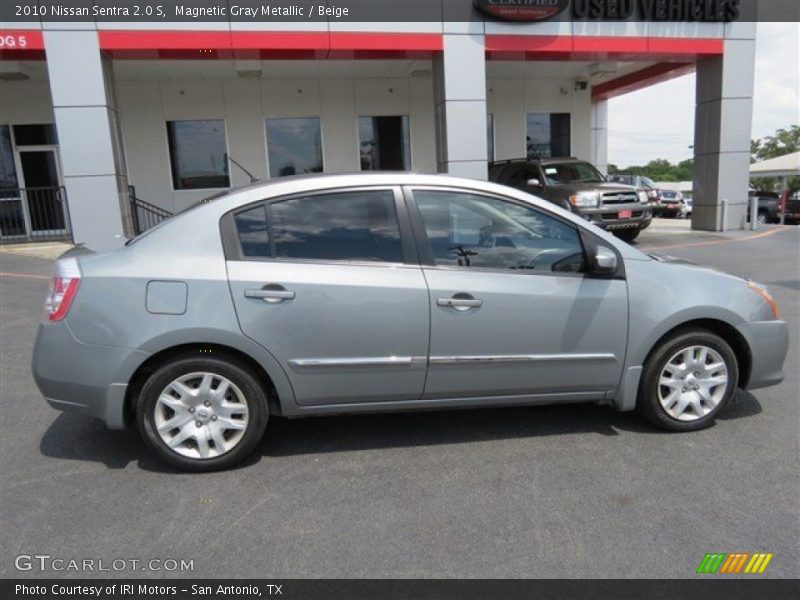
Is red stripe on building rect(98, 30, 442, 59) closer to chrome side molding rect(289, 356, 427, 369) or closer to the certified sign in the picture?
the certified sign

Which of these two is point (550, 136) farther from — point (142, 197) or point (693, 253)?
point (142, 197)

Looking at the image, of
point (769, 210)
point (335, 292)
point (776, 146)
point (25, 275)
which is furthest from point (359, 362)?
point (776, 146)

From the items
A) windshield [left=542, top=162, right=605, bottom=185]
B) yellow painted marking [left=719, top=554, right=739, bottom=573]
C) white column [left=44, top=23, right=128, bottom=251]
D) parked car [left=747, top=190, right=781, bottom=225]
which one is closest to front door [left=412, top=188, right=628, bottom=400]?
yellow painted marking [left=719, top=554, right=739, bottom=573]

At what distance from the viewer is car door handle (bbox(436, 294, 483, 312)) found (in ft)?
11.4

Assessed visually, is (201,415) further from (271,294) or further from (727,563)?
(727,563)

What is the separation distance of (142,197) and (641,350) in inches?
602

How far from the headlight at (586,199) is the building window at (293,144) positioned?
7449 mm

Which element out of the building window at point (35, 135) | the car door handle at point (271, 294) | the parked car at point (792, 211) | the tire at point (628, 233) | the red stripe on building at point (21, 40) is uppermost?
the red stripe on building at point (21, 40)

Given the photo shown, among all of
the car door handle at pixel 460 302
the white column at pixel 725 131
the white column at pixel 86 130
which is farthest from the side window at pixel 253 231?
the white column at pixel 725 131

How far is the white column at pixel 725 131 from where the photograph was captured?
14.4m

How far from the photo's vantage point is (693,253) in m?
12.1

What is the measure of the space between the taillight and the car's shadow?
0.96m

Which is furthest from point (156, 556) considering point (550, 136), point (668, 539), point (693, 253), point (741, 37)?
point (550, 136)

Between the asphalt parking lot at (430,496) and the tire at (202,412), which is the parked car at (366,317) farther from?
the asphalt parking lot at (430,496)
